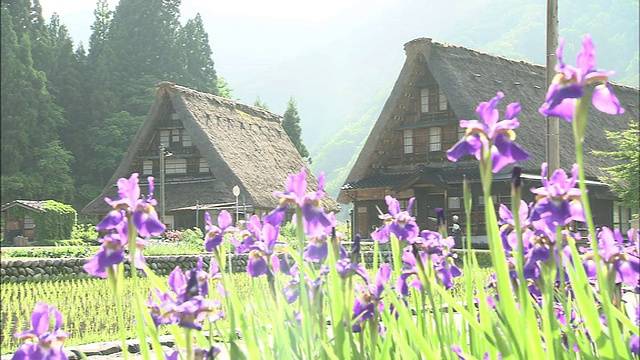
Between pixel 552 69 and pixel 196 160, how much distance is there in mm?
→ 14618

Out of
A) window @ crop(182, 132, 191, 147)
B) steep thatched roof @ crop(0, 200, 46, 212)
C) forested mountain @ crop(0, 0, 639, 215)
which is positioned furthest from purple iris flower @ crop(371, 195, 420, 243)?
steep thatched roof @ crop(0, 200, 46, 212)

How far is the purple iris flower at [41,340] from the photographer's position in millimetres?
1123

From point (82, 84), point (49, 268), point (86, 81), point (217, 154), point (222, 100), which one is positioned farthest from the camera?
point (86, 81)

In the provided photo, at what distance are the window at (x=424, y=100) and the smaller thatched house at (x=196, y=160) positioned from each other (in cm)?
474

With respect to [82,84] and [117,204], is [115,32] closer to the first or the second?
[82,84]

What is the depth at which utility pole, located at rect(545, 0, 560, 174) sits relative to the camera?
21.7 feet

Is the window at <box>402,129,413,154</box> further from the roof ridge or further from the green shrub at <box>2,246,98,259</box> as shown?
the green shrub at <box>2,246,98,259</box>

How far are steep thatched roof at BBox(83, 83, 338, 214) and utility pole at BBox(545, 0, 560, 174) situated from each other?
11.1 meters

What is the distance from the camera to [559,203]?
1113 millimetres

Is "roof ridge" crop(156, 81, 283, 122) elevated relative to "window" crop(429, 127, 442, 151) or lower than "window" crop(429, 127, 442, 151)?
elevated

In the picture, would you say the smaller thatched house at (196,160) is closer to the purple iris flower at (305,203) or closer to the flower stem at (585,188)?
the purple iris flower at (305,203)

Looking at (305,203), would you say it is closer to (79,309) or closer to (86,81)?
(79,309)

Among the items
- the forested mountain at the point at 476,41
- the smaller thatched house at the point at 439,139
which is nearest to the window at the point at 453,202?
the smaller thatched house at the point at 439,139

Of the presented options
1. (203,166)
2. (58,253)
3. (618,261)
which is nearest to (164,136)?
(203,166)
